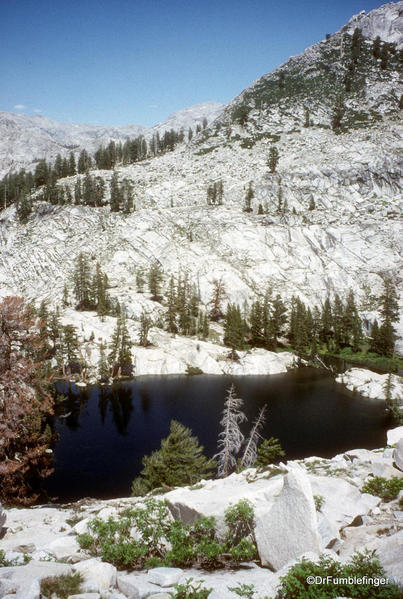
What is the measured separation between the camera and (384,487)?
13.4m

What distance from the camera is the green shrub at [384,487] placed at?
12977mm

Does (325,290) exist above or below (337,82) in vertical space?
below

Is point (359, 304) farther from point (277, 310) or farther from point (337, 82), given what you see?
point (337, 82)

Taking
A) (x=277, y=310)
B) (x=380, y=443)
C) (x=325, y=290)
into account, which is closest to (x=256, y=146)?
(x=325, y=290)

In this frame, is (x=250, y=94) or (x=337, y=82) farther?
(x=250, y=94)

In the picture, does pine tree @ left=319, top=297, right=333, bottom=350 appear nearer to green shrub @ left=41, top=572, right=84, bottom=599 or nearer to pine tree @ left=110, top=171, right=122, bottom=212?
pine tree @ left=110, top=171, right=122, bottom=212

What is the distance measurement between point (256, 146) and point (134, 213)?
7303cm

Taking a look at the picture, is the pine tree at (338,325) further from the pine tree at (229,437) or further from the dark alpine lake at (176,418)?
the pine tree at (229,437)

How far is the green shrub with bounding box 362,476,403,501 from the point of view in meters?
13.0

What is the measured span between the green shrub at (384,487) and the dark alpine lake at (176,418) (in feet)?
79.9

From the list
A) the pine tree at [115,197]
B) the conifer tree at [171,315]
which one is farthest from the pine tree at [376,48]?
the conifer tree at [171,315]

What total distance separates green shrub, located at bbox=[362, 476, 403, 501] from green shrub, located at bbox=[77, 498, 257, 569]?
21.8ft

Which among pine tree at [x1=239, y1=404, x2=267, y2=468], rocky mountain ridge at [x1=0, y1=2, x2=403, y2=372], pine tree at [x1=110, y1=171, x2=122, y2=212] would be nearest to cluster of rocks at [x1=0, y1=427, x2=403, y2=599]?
pine tree at [x1=239, y1=404, x2=267, y2=468]

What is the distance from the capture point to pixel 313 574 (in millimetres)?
6699
